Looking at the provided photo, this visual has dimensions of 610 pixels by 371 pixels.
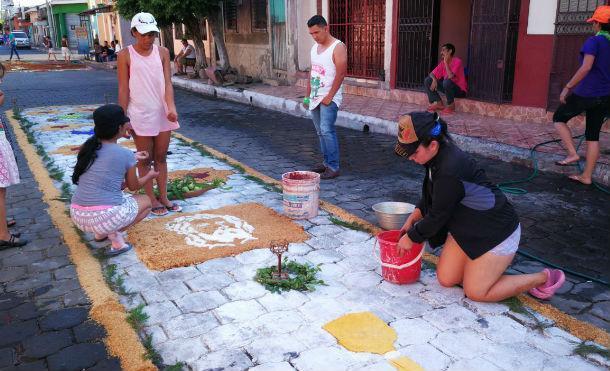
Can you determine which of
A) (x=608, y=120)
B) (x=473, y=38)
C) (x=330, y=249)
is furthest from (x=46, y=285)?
(x=473, y=38)

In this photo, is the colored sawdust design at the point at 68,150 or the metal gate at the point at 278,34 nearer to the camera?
the colored sawdust design at the point at 68,150

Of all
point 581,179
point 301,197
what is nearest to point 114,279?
point 301,197

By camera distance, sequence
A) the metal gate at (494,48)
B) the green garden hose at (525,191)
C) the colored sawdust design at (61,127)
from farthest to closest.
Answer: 1. the colored sawdust design at (61,127)
2. the metal gate at (494,48)
3. the green garden hose at (525,191)

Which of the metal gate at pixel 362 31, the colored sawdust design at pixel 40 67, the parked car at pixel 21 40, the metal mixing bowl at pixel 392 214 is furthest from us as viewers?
the parked car at pixel 21 40

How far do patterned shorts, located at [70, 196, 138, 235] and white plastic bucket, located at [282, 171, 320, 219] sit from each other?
58.3 inches

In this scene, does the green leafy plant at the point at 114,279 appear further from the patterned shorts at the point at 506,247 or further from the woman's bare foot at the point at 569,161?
the woman's bare foot at the point at 569,161

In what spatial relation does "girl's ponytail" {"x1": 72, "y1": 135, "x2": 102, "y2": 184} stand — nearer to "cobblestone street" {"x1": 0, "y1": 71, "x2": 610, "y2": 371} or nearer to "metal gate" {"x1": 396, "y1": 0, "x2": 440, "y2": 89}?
"cobblestone street" {"x1": 0, "y1": 71, "x2": 610, "y2": 371}

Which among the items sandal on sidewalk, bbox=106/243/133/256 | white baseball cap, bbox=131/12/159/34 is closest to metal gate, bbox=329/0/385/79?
white baseball cap, bbox=131/12/159/34

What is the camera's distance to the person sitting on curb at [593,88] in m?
5.93

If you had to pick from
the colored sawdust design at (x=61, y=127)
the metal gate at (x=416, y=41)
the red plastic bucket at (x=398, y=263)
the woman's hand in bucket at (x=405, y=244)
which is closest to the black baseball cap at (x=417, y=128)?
the woman's hand in bucket at (x=405, y=244)

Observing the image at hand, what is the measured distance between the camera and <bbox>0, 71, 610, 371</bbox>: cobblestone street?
304cm

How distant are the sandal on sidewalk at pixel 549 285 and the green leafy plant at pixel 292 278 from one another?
150 cm

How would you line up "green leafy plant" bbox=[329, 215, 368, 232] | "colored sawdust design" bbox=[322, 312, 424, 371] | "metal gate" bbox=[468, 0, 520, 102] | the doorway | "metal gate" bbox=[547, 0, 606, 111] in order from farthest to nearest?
1. the doorway
2. "metal gate" bbox=[468, 0, 520, 102]
3. "metal gate" bbox=[547, 0, 606, 111]
4. "green leafy plant" bbox=[329, 215, 368, 232]
5. "colored sawdust design" bbox=[322, 312, 424, 371]

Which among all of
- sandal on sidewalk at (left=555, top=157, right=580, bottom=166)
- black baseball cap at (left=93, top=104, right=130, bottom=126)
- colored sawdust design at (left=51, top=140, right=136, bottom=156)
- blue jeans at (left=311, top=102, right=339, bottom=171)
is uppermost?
black baseball cap at (left=93, top=104, right=130, bottom=126)
